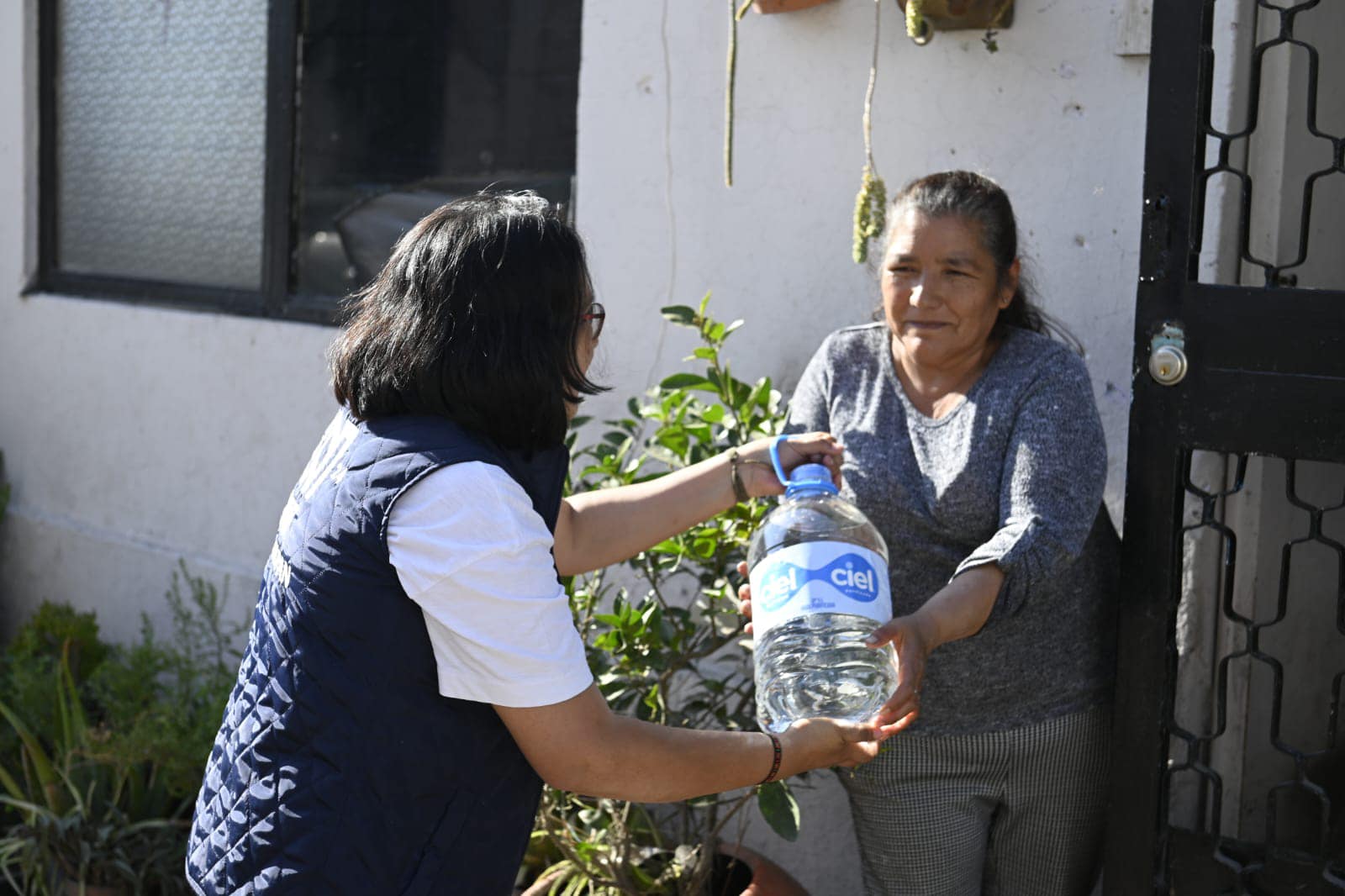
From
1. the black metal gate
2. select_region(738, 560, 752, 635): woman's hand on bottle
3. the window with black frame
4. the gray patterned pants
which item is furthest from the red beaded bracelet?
the window with black frame

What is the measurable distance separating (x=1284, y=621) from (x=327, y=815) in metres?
2.12

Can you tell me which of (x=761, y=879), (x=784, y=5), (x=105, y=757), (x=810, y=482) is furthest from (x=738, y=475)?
(x=105, y=757)

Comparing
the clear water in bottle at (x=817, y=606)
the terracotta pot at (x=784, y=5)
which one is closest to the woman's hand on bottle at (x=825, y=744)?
the clear water in bottle at (x=817, y=606)

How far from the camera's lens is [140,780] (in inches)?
149

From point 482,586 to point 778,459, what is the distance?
77 cm

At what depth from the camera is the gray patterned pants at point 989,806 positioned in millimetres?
2381

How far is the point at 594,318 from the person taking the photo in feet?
6.23

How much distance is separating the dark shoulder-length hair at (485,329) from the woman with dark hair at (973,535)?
688 mm

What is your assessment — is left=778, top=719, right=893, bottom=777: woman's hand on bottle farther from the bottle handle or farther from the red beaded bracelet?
the bottle handle

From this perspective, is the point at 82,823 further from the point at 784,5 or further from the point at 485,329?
the point at 784,5

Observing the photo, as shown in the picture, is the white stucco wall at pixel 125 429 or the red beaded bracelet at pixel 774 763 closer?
the red beaded bracelet at pixel 774 763

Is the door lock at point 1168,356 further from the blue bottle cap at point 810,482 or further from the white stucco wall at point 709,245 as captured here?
the blue bottle cap at point 810,482

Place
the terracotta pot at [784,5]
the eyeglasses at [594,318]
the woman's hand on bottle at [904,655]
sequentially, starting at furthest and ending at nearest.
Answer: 1. the terracotta pot at [784,5]
2. the woman's hand on bottle at [904,655]
3. the eyeglasses at [594,318]

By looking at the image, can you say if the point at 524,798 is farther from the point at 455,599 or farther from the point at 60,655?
the point at 60,655
